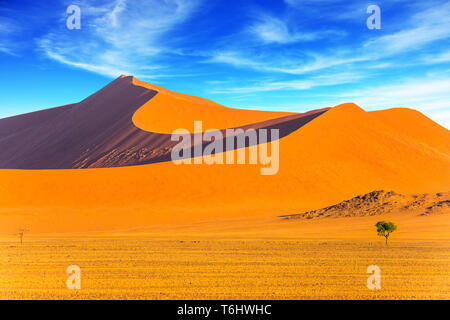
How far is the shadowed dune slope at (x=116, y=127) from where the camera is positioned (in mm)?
62062

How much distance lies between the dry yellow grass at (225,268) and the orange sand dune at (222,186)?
31.4 feet

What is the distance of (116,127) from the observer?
73438 mm

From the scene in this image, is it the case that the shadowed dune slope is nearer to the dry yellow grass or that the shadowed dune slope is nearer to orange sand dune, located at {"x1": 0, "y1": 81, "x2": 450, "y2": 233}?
orange sand dune, located at {"x1": 0, "y1": 81, "x2": 450, "y2": 233}

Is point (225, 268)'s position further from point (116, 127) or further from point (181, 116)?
point (116, 127)

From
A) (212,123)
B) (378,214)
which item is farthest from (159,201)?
(212,123)

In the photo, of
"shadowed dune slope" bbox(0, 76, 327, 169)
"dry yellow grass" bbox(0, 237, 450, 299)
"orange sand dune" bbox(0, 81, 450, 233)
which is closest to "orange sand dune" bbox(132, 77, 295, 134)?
"shadowed dune slope" bbox(0, 76, 327, 169)

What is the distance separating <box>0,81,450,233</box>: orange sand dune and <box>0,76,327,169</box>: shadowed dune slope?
8.37 metres

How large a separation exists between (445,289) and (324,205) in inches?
1057

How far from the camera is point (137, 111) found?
7619 centimetres

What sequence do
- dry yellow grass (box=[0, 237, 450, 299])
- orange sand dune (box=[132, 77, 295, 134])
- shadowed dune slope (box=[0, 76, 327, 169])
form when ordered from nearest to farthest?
dry yellow grass (box=[0, 237, 450, 299]) → shadowed dune slope (box=[0, 76, 327, 169]) → orange sand dune (box=[132, 77, 295, 134])

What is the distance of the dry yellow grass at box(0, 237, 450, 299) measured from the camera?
40.7 feet

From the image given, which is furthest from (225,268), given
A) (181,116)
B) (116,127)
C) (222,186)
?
(116,127)

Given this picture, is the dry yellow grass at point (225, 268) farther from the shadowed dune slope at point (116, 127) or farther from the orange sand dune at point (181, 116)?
the orange sand dune at point (181, 116)

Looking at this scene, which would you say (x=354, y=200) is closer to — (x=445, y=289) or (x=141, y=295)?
(x=445, y=289)
